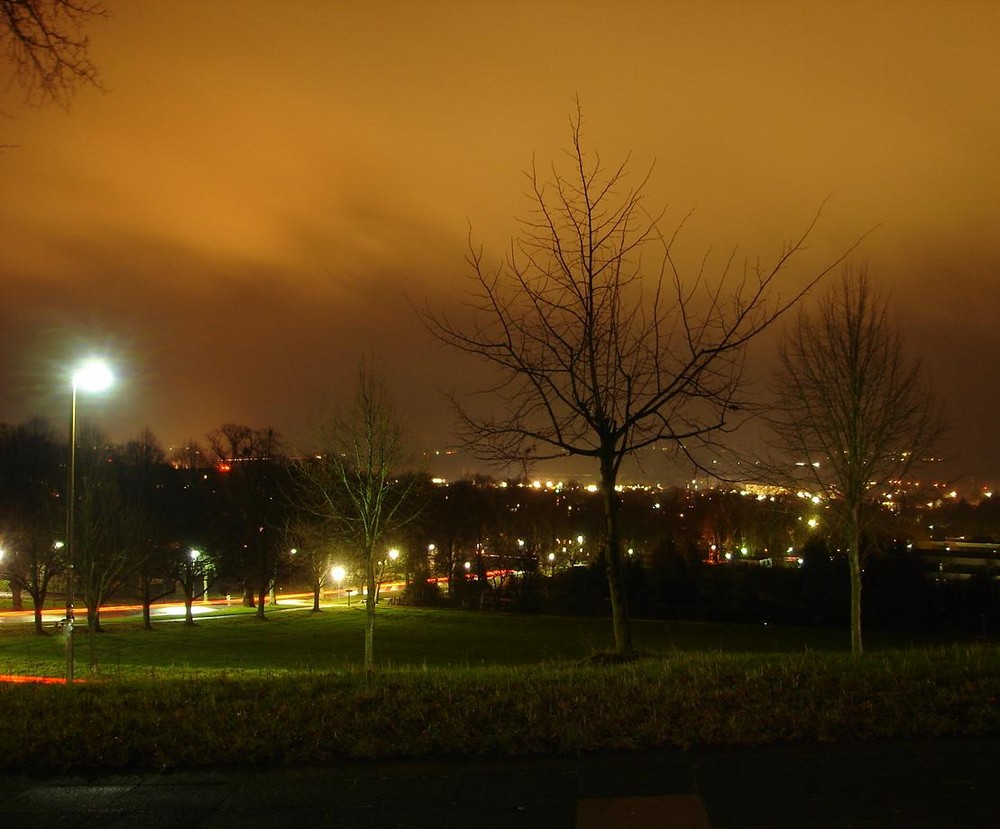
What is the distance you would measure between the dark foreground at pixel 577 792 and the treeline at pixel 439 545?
17116mm

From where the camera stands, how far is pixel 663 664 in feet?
30.4

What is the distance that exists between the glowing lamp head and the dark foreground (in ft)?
48.8

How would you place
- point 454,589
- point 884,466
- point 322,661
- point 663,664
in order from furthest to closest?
point 454,589, point 322,661, point 884,466, point 663,664

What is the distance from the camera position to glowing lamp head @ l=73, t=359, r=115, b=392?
1936 centimetres

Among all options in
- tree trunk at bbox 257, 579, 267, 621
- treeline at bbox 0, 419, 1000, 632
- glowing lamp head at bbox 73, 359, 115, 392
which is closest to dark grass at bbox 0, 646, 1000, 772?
glowing lamp head at bbox 73, 359, 115, 392

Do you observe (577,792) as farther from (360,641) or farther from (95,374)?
(360,641)

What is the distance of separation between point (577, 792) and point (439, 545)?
64.4 m

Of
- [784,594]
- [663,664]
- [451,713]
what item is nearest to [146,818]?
[451,713]

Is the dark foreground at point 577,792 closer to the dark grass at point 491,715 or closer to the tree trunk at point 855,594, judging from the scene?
the dark grass at point 491,715

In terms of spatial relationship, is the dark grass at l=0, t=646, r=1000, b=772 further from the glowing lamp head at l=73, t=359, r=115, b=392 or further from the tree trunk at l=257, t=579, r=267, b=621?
the tree trunk at l=257, t=579, r=267, b=621

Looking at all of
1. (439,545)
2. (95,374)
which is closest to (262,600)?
(439,545)

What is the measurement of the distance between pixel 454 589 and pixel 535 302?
5210 centimetres

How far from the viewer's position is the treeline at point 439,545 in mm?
39250

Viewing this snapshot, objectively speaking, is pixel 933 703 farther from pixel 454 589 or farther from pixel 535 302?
pixel 454 589
